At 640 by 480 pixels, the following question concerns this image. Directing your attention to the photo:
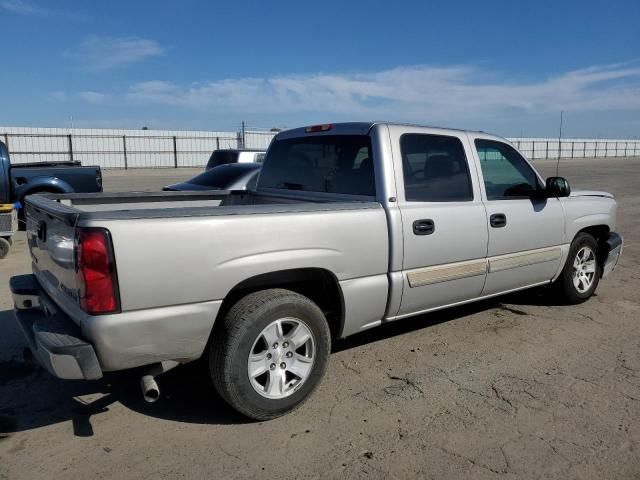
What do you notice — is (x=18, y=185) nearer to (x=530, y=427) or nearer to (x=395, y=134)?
(x=395, y=134)

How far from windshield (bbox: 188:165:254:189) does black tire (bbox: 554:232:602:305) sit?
18.1 ft

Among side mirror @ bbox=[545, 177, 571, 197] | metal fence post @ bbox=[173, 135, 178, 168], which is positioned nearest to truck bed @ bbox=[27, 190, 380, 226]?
side mirror @ bbox=[545, 177, 571, 197]

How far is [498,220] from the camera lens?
4.61m

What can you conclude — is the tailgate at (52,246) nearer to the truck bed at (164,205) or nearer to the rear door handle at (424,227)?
the truck bed at (164,205)

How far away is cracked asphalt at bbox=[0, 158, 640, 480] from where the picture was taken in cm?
292

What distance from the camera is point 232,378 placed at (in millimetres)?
3172

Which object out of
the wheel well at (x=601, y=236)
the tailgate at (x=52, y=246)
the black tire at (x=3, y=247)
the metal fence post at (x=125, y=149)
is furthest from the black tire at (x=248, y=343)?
the metal fence post at (x=125, y=149)

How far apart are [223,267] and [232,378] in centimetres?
66

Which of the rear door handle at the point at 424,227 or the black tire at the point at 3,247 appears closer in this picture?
the rear door handle at the point at 424,227

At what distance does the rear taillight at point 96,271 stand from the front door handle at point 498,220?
3.06 meters

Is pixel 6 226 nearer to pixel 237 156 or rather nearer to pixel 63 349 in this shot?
pixel 237 156

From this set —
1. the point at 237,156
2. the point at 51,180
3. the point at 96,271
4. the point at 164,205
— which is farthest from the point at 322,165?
the point at 237,156

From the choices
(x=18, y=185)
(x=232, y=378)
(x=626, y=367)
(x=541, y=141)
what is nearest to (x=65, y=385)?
(x=232, y=378)

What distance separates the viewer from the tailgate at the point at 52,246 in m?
3.00
